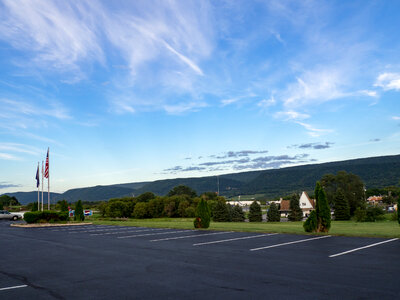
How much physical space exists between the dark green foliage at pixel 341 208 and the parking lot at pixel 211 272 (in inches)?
2171

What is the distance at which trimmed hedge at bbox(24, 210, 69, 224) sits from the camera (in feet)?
108

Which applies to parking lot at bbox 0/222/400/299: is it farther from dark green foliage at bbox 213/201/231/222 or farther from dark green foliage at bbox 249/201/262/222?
dark green foliage at bbox 213/201/231/222

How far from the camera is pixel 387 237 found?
14133 millimetres

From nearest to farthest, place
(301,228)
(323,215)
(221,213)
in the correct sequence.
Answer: (323,215)
(301,228)
(221,213)

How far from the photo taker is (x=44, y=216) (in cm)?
3362

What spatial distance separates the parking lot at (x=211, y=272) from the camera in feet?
21.2

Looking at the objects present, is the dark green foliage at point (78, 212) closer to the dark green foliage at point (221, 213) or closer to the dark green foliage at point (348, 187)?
the dark green foliage at point (221, 213)

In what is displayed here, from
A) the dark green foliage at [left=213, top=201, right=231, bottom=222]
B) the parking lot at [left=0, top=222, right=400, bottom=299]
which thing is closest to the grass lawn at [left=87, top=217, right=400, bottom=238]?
the parking lot at [left=0, top=222, right=400, bottom=299]

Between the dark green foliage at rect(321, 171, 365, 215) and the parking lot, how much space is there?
212 feet

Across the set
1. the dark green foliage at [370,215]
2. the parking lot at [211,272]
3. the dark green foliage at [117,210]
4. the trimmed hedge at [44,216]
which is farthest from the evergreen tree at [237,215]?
the parking lot at [211,272]

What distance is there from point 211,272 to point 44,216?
3029 cm

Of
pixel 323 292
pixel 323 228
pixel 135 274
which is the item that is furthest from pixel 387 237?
pixel 135 274

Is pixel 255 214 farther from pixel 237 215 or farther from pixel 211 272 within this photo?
pixel 211 272

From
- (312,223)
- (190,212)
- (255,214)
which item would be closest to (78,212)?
(312,223)
